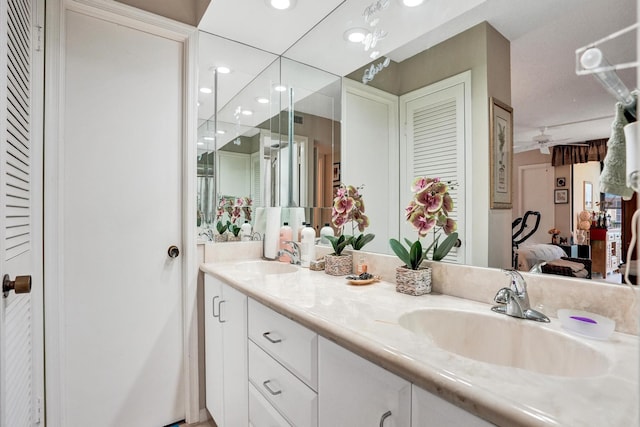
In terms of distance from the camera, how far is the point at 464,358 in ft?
2.15

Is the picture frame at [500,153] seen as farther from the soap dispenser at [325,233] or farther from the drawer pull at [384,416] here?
the soap dispenser at [325,233]

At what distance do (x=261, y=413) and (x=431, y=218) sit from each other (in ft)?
3.24

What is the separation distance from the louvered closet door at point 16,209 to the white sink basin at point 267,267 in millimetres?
937

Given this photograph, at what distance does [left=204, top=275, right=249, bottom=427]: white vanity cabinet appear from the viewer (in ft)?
4.60

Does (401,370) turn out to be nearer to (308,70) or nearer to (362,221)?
(362,221)

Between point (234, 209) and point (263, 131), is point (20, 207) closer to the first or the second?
point (234, 209)

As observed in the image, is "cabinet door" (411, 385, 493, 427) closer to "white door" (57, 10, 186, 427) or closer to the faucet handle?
the faucet handle

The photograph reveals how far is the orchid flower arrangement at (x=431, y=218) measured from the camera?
121cm

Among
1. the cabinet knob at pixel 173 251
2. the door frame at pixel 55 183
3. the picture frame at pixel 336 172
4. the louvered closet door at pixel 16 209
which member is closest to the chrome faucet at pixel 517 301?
the picture frame at pixel 336 172

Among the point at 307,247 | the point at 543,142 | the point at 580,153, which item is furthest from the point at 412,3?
the point at 307,247

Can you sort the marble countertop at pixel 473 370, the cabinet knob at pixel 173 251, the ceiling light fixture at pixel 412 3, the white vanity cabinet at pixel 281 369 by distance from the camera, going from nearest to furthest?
1. the marble countertop at pixel 473 370
2. the white vanity cabinet at pixel 281 369
3. the ceiling light fixture at pixel 412 3
4. the cabinet knob at pixel 173 251

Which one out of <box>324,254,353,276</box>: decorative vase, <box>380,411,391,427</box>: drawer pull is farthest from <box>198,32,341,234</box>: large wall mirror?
<box>380,411,391,427</box>: drawer pull

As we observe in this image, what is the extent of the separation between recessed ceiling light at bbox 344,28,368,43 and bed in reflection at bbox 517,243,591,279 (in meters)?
1.27

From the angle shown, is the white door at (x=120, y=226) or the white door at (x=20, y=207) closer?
the white door at (x=20, y=207)
